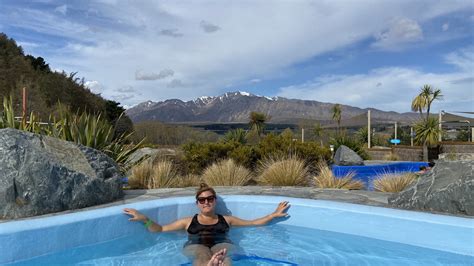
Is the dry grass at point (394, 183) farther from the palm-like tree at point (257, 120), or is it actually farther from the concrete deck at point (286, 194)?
the palm-like tree at point (257, 120)

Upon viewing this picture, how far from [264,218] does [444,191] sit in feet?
6.85

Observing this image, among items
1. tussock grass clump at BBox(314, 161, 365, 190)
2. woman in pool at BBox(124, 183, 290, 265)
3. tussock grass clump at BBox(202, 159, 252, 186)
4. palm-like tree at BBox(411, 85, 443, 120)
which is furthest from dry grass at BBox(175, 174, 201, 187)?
palm-like tree at BBox(411, 85, 443, 120)

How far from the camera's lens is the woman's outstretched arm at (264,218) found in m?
4.54

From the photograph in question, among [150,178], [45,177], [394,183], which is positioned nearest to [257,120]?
[150,178]

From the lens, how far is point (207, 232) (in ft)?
13.9

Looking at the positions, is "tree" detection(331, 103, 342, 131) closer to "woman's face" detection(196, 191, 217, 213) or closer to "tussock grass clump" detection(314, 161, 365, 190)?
"tussock grass clump" detection(314, 161, 365, 190)

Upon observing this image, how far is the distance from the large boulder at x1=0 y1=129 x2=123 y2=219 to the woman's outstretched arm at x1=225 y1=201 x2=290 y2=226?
1.70 metres

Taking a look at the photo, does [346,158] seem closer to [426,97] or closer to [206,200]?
[206,200]

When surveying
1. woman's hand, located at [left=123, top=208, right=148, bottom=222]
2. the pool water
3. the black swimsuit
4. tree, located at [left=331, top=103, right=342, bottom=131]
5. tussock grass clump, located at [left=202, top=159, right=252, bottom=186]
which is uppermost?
tree, located at [left=331, top=103, right=342, bottom=131]

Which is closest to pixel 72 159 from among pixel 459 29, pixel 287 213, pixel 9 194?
pixel 9 194

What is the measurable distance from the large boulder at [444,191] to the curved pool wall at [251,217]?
Result: 387 millimetres

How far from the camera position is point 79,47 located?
13.1m

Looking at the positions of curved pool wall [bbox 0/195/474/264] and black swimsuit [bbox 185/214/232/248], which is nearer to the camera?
curved pool wall [bbox 0/195/474/264]

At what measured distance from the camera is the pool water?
3.82 metres
